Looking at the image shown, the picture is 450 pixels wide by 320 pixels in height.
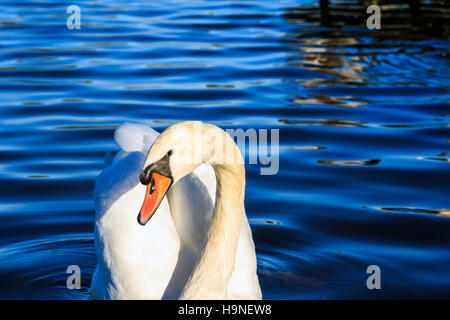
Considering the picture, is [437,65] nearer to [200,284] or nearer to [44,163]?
[44,163]

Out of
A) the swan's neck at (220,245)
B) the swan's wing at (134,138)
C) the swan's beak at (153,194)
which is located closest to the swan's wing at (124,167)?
the swan's wing at (134,138)

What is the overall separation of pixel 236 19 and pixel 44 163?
8027 mm

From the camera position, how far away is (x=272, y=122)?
8.77 metres

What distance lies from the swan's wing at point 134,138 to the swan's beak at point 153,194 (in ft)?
3.71

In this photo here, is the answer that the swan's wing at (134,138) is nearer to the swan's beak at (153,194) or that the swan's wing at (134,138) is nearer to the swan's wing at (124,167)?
the swan's wing at (124,167)

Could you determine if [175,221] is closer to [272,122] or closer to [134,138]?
[134,138]

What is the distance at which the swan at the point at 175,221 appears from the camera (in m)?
3.71

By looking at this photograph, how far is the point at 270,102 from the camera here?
955 cm

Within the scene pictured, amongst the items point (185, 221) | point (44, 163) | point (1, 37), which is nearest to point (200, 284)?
point (185, 221)

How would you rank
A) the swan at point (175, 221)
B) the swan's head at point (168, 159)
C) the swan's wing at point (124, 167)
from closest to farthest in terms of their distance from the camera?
the swan's head at point (168, 159)
the swan at point (175, 221)
the swan's wing at point (124, 167)

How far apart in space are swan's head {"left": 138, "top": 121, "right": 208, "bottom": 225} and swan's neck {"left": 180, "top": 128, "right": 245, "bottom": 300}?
1.16ft

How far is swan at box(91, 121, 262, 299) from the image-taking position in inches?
146
